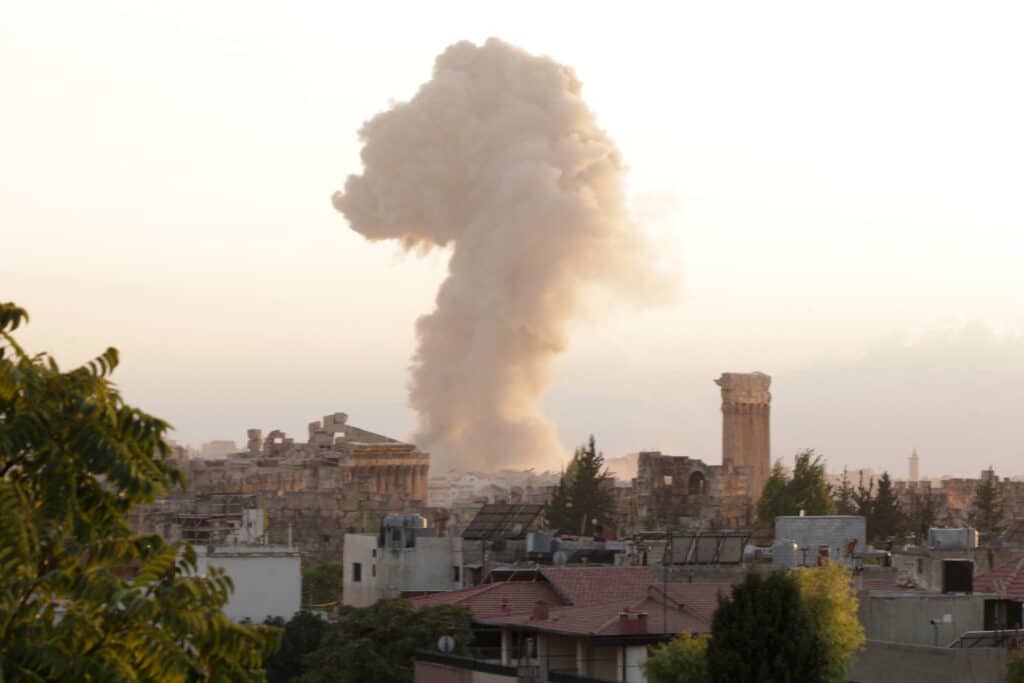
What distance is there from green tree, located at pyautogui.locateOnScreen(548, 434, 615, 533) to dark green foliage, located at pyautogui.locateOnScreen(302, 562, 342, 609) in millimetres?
10716

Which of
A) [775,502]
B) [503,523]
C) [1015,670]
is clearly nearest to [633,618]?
[1015,670]

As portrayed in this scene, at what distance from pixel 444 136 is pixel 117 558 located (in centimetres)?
10160

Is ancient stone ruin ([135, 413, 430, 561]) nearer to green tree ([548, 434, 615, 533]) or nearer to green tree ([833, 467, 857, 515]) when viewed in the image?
green tree ([548, 434, 615, 533])

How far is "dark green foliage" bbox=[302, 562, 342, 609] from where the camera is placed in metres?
55.2

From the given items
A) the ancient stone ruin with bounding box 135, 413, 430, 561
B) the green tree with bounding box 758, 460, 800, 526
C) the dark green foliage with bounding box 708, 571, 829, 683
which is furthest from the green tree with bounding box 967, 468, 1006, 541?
the dark green foliage with bounding box 708, 571, 829, 683

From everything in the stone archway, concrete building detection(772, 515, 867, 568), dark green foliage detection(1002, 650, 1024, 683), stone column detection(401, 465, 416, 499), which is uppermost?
stone column detection(401, 465, 416, 499)

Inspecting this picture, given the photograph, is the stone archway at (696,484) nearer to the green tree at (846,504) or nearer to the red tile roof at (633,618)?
the green tree at (846,504)

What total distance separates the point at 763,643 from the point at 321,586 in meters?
33.4

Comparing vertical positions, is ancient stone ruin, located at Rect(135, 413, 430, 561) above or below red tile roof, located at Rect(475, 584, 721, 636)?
above

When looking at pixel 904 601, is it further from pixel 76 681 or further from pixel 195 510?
pixel 195 510

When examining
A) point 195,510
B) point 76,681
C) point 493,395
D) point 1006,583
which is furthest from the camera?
point 493,395

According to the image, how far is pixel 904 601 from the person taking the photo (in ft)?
97.9

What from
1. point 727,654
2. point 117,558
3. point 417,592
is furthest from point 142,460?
point 417,592

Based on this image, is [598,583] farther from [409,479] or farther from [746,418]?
[409,479]
